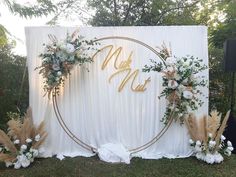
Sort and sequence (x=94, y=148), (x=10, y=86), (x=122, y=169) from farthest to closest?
1. (x=10, y=86)
2. (x=94, y=148)
3. (x=122, y=169)

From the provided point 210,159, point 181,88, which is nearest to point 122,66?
point 181,88

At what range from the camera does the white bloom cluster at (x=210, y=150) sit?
498 cm

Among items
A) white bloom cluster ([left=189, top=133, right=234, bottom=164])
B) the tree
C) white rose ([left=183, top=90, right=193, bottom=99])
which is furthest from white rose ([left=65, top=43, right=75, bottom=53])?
the tree

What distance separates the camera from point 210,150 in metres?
5.04

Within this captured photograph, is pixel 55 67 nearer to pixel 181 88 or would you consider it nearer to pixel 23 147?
pixel 23 147

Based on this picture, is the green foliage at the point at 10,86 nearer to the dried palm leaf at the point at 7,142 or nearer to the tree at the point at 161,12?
the dried palm leaf at the point at 7,142

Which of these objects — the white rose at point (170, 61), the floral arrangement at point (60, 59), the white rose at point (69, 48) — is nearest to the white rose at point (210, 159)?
the white rose at point (170, 61)

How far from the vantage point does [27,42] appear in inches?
207

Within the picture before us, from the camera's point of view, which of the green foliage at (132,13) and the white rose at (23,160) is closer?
the white rose at (23,160)

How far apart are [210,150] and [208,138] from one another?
0.57 feet

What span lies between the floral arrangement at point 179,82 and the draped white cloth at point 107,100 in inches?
6.5

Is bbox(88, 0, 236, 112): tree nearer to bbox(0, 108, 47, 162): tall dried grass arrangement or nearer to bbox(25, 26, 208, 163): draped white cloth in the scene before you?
bbox(25, 26, 208, 163): draped white cloth

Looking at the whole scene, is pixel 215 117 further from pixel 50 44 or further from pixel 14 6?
pixel 14 6

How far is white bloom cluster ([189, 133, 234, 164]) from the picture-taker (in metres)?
4.98
